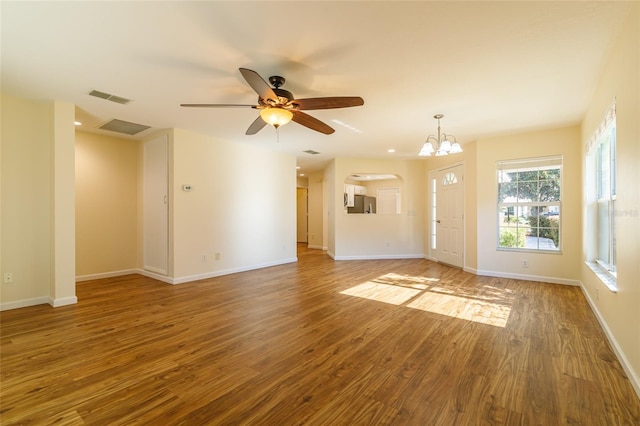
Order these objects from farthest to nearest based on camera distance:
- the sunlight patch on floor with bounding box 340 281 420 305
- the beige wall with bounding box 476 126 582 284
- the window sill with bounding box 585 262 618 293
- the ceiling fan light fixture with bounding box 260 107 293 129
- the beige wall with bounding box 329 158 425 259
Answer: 1. the beige wall with bounding box 329 158 425 259
2. the beige wall with bounding box 476 126 582 284
3. the sunlight patch on floor with bounding box 340 281 420 305
4. the ceiling fan light fixture with bounding box 260 107 293 129
5. the window sill with bounding box 585 262 618 293

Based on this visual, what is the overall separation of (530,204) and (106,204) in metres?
7.50

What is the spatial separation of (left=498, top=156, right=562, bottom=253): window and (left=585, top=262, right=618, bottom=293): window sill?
3.82ft

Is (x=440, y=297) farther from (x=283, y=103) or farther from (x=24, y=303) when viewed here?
(x=24, y=303)

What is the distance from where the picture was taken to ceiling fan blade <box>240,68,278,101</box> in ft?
7.17

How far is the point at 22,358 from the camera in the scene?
89.0 inches

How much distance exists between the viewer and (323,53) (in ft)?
7.89

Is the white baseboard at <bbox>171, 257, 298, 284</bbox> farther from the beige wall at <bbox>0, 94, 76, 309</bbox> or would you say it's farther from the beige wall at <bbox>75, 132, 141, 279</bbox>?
the beige wall at <bbox>75, 132, 141, 279</bbox>

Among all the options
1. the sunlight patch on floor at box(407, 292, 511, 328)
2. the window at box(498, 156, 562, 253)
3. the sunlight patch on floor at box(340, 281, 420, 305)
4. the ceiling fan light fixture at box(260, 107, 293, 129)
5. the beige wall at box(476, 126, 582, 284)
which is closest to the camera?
the ceiling fan light fixture at box(260, 107, 293, 129)

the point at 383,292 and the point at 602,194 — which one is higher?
the point at 602,194

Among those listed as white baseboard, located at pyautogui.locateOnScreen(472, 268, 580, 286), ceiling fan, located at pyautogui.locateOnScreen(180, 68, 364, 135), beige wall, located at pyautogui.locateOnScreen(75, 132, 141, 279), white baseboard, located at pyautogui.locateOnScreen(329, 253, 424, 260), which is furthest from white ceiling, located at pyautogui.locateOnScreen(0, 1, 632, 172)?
white baseboard, located at pyautogui.locateOnScreen(329, 253, 424, 260)

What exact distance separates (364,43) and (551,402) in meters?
2.78

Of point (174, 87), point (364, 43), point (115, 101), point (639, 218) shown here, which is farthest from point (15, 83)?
point (639, 218)

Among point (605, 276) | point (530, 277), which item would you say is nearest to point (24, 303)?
point (605, 276)

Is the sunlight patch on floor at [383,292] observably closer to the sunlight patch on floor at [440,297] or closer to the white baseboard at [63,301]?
the sunlight patch on floor at [440,297]
